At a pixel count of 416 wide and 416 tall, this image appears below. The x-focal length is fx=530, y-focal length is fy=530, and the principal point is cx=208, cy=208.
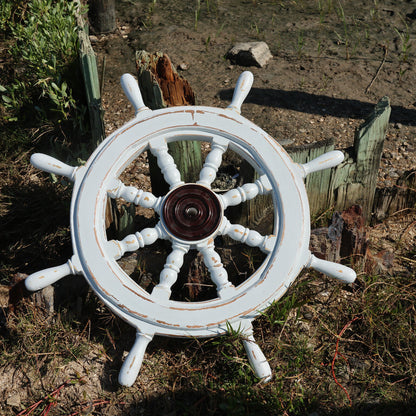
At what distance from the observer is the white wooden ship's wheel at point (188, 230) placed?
222cm

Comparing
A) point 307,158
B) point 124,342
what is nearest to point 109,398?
point 124,342

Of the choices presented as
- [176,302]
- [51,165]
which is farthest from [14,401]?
[51,165]

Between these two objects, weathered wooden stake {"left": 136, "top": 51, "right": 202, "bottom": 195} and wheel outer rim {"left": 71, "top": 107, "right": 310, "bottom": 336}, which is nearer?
wheel outer rim {"left": 71, "top": 107, "right": 310, "bottom": 336}

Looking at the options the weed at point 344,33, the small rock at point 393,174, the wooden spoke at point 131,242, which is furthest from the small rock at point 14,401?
the weed at point 344,33

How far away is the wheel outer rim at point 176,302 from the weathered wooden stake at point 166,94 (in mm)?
275

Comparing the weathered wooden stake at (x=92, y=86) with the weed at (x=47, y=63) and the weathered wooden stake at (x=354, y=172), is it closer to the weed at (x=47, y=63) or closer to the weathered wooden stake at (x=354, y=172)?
the weed at (x=47, y=63)

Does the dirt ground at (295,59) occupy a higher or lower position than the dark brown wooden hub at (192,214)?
lower

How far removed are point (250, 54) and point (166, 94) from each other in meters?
1.64

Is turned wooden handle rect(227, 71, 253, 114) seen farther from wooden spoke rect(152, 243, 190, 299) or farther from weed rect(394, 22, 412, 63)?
weed rect(394, 22, 412, 63)

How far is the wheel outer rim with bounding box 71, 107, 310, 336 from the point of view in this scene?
7.28 feet

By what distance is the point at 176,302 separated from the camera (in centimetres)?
225

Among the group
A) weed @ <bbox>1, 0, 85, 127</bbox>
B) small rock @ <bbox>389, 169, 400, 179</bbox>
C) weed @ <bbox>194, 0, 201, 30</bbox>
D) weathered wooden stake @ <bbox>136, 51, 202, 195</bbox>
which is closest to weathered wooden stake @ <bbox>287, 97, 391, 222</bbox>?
small rock @ <bbox>389, 169, 400, 179</bbox>

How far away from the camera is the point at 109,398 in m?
2.38

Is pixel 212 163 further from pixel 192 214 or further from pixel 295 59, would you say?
pixel 295 59
